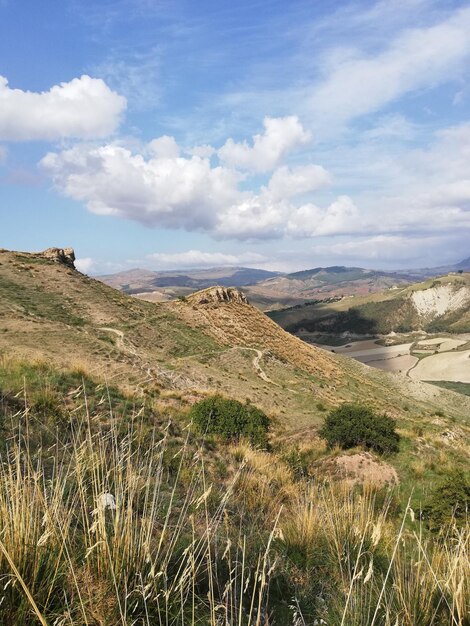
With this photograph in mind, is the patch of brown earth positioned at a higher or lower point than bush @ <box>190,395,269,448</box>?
lower

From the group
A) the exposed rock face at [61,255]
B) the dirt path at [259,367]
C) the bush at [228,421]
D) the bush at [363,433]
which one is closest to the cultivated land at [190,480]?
the dirt path at [259,367]

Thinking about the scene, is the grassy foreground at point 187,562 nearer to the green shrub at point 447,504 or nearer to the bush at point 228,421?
the green shrub at point 447,504

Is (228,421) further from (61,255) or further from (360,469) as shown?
(61,255)

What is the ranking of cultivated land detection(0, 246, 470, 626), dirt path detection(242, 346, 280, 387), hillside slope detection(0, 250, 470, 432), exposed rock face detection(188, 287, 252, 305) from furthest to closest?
exposed rock face detection(188, 287, 252, 305)
dirt path detection(242, 346, 280, 387)
hillside slope detection(0, 250, 470, 432)
cultivated land detection(0, 246, 470, 626)

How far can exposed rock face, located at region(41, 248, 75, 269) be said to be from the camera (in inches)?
1742

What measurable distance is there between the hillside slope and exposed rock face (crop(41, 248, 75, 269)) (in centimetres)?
99

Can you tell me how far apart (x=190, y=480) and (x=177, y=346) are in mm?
25947

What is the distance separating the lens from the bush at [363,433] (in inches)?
616

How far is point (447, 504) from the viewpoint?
33.3 feet

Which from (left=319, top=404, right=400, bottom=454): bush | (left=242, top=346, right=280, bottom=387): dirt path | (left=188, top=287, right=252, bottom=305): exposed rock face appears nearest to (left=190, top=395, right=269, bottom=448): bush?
(left=319, top=404, right=400, bottom=454): bush

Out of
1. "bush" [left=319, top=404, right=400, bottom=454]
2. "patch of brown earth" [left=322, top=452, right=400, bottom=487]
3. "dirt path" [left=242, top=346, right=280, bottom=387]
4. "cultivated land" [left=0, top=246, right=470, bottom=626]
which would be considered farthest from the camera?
"dirt path" [left=242, top=346, right=280, bottom=387]

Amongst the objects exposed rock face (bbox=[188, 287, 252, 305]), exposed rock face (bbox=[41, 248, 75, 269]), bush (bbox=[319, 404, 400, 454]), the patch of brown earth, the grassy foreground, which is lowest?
the patch of brown earth

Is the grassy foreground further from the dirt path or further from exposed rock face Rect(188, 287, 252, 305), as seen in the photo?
exposed rock face Rect(188, 287, 252, 305)

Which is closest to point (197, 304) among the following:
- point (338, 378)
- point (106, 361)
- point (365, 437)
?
point (338, 378)
